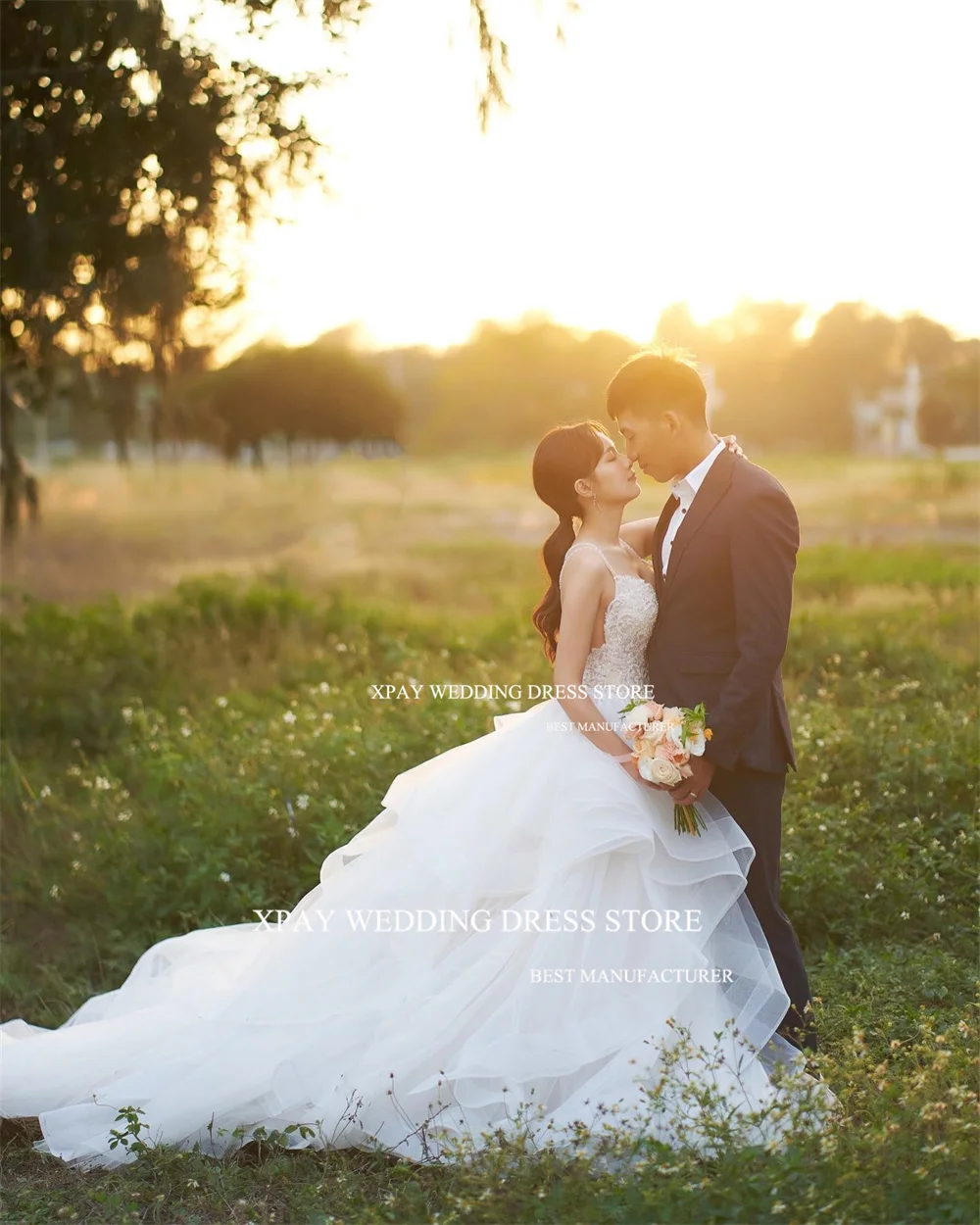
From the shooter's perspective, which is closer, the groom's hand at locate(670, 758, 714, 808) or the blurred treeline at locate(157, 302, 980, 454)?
the groom's hand at locate(670, 758, 714, 808)

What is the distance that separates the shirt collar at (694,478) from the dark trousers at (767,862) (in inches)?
35.0

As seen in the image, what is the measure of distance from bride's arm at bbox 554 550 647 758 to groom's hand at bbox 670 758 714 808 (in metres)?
0.23

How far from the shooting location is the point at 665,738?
Result: 3.54 m

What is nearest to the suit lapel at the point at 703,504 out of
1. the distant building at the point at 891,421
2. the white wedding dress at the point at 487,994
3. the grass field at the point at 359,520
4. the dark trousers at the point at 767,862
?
the white wedding dress at the point at 487,994

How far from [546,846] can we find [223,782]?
281cm

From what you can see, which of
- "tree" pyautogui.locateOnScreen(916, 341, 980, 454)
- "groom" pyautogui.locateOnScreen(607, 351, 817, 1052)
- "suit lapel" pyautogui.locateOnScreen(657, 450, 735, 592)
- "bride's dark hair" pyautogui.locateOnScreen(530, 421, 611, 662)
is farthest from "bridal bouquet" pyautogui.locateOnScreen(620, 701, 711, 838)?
"tree" pyautogui.locateOnScreen(916, 341, 980, 454)

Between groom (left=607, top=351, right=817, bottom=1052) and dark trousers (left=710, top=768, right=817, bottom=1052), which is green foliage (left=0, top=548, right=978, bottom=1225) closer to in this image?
dark trousers (left=710, top=768, right=817, bottom=1052)

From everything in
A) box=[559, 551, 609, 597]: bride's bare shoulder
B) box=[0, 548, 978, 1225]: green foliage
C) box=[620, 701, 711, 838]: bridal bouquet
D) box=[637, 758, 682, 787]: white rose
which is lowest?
box=[0, 548, 978, 1225]: green foliage

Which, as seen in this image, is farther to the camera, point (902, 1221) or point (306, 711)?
point (306, 711)

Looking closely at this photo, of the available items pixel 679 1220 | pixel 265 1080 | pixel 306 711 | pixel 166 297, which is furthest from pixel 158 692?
pixel 679 1220

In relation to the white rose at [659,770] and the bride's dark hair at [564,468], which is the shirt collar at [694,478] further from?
the white rose at [659,770]

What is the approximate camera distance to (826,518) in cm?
1176

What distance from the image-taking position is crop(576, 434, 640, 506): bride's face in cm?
394

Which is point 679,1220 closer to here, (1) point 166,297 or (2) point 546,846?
(2) point 546,846
